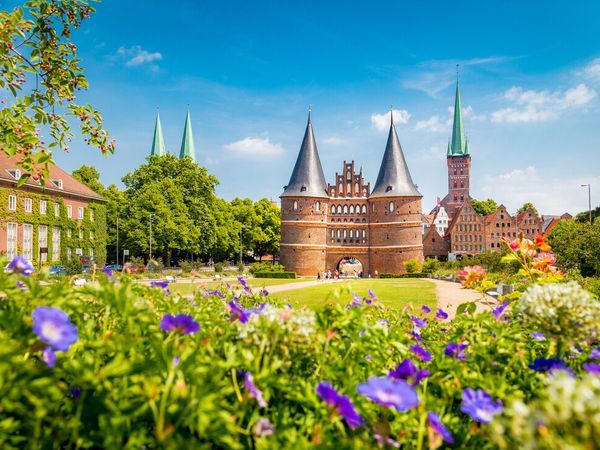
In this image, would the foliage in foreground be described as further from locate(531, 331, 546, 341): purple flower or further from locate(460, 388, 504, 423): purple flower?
locate(531, 331, 546, 341): purple flower

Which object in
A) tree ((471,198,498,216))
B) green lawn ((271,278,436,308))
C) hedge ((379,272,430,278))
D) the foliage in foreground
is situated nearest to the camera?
the foliage in foreground

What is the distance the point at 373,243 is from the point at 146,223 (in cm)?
2717

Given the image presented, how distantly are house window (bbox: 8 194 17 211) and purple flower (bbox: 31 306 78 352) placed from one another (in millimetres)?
41298

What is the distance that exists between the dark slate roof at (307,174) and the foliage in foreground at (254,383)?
5121 cm

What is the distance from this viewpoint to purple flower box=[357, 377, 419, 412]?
5.38 feet

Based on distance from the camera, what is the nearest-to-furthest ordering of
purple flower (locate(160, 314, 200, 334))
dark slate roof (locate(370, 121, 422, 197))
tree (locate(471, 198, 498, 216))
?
purple flower (locate(160, 314, 200, 334))
dark slate roof (locate(370, 121, 422, 197))
tree (locate(471, 198, 498, 216))

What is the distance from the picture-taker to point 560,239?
1102 inches

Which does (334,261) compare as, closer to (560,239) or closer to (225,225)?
(225,225)

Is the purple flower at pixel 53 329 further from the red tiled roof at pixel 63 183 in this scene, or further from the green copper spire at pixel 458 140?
the green copper spire at pixel 458 140

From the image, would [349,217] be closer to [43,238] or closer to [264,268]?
[264,268]

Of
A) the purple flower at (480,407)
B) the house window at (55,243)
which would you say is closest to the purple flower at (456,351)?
the purple flower at (480,407)

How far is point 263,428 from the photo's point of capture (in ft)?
5.57

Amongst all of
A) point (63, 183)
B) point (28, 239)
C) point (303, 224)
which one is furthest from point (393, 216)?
point (28, 239)

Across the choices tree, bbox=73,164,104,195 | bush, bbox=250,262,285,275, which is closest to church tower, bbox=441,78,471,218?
bush, bbox=250,262,285,275
